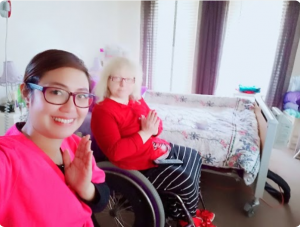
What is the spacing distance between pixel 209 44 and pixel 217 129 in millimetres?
1906

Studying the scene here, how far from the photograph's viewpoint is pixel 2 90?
1.69m

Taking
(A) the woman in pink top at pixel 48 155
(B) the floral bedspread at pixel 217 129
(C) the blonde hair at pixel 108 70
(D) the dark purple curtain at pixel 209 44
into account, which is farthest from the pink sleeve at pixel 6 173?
(D) the dark purple curtain at pixel 209 44

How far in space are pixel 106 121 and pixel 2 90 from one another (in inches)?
48.7

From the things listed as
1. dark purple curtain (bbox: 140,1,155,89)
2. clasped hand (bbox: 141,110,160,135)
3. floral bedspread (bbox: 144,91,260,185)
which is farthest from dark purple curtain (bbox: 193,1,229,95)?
clasped hand (bbox: 141,110,160,135)

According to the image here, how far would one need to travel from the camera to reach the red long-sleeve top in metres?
0.98

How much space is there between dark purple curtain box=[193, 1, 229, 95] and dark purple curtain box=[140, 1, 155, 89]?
0.76m

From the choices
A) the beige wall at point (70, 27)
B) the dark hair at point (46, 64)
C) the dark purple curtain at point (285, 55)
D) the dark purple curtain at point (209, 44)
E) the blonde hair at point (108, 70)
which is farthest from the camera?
the dark purple curtain at point (209, 44)

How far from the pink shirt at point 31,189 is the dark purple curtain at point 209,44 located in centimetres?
303

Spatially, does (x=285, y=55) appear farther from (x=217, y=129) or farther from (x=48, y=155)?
(x=48, y=155)

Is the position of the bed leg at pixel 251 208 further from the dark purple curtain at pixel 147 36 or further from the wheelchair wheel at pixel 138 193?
the dark purple curtain at pixel 147 36

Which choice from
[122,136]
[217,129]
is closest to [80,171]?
[122,136]

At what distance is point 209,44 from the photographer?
3158mm

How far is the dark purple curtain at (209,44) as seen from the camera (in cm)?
304

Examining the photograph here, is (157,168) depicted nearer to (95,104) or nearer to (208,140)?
(95,104)
